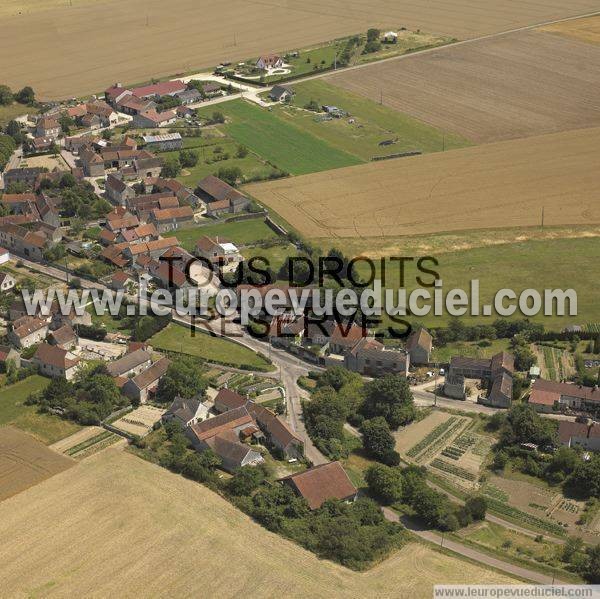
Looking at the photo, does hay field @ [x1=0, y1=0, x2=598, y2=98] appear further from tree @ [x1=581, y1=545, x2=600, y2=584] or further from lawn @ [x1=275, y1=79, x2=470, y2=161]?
tree @ [x1=581, y1=545, x2=600, y2=584]

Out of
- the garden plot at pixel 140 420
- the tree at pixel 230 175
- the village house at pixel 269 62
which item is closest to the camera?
the garden plot at pixel 140 420

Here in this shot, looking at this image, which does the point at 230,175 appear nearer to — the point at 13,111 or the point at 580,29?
the point at 13,111

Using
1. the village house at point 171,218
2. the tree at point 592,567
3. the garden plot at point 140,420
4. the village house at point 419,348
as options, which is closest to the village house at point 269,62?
the village house at point 171,218

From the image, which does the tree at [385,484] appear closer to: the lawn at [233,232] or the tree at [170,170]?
the lawn at [233,232]

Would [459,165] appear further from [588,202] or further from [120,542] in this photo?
[120,542]

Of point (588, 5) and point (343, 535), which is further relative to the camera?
point (588, 5)

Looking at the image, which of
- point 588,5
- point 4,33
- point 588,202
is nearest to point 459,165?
point 588,202
